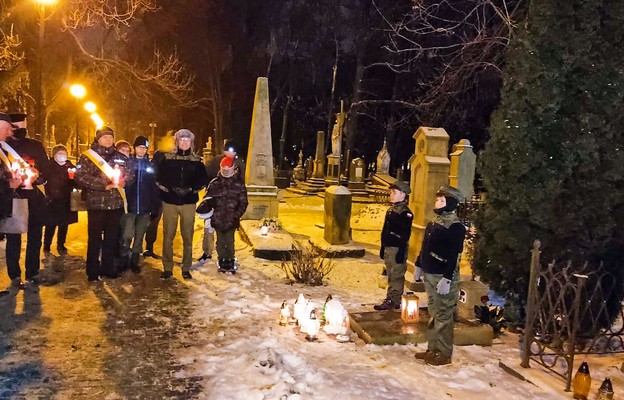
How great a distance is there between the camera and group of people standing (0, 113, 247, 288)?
276 inches

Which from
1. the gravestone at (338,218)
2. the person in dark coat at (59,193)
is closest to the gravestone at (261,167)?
the gravestone at (338,218)

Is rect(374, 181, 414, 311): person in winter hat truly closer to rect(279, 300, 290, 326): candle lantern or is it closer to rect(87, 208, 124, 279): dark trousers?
rect(279, 300, 290, 326): candle lantern

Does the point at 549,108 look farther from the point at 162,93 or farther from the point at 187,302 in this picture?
the point at 162,93

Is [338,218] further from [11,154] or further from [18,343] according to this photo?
[18,343]

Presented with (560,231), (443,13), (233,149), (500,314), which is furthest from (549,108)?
(443,13)

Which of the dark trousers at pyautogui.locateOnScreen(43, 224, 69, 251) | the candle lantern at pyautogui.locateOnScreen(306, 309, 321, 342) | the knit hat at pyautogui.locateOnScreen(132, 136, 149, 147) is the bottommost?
the candle lantern at pyautogui.locateOnScreen(306, 309, 321, 342)

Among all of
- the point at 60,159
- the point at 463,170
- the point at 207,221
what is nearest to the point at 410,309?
the point at 207,221

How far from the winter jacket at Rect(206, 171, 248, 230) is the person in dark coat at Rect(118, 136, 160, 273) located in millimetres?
906

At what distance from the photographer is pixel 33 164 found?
22.8 feet

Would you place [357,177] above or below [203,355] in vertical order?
above

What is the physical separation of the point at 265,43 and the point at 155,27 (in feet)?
32.5

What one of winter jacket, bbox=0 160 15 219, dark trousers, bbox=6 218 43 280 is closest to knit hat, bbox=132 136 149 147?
dark trousers, bbox=6 218 43 280

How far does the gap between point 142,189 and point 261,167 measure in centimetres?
588

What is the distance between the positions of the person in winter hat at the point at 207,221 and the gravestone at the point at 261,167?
13.9ft
